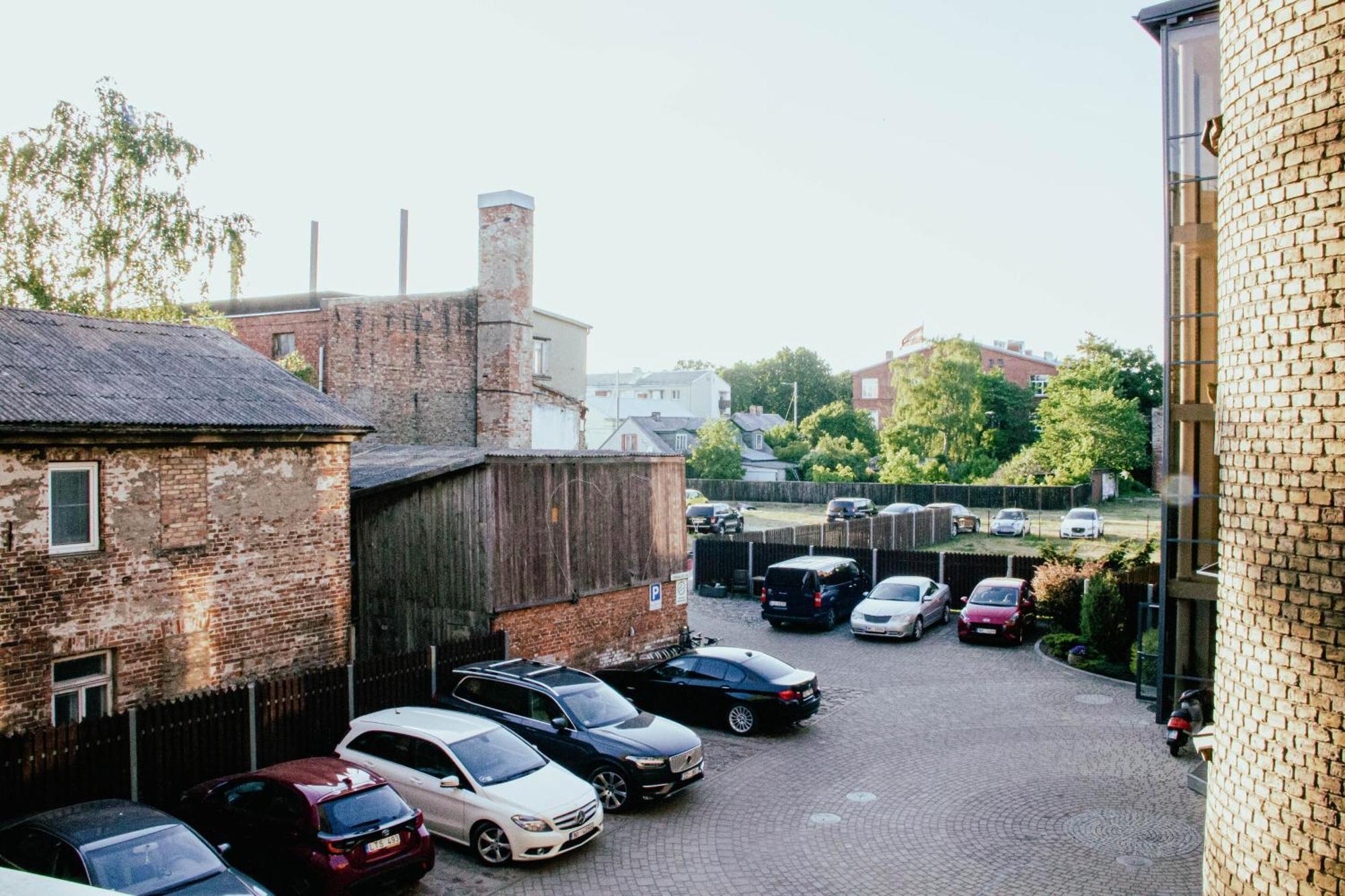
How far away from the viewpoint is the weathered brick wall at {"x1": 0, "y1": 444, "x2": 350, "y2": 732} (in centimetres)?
1198

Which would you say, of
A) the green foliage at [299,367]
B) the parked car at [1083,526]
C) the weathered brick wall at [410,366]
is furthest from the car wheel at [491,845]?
the parked car at [1083,526]

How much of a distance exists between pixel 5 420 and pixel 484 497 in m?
7.14

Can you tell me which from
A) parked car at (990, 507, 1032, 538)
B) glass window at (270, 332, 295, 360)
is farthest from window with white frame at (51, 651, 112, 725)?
parked car at (990, 507, 1032, 538)

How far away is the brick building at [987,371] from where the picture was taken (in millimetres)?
79750

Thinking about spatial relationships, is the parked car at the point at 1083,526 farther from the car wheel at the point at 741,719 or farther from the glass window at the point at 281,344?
the glass window at the point at 281,344

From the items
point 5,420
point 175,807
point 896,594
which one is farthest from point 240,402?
point 896,594

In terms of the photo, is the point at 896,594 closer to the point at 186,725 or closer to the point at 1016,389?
the point at 186,725

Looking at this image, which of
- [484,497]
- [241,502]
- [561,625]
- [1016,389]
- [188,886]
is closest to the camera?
[188,886]

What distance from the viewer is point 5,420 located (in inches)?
447

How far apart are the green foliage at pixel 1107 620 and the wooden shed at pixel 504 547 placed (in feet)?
31.1

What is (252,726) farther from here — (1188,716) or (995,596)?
(995,596)

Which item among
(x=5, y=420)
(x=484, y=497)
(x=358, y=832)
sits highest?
(x=5, y=420)

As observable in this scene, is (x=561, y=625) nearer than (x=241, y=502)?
No

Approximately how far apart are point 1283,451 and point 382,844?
8.47 m
